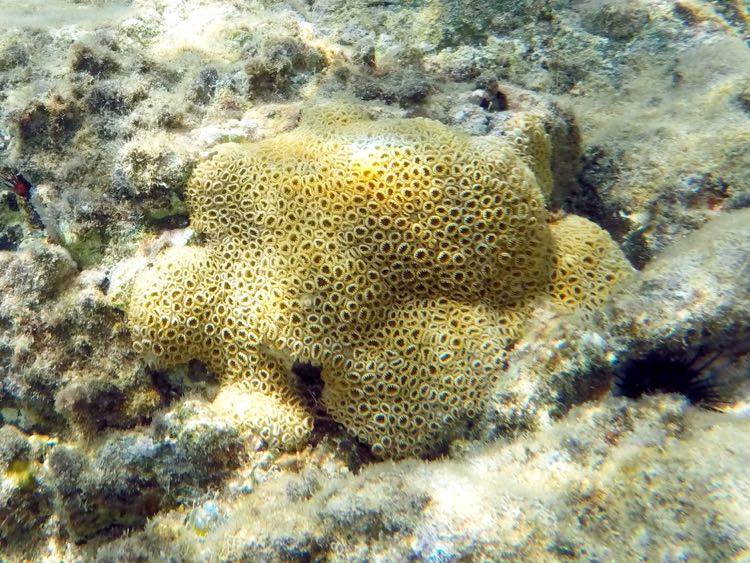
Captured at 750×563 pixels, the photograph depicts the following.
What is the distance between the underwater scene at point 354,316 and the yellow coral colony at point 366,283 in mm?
17

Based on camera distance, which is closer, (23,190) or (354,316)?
(354,316)

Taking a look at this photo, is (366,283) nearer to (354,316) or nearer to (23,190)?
(354,316)

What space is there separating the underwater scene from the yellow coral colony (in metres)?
0.02

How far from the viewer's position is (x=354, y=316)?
304 centimetres

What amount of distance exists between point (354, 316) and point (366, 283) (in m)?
0.23

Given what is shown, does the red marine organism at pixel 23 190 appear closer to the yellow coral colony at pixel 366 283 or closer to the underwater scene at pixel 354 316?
the underwater scene at pixel 354 316

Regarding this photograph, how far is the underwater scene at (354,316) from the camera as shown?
2143mm

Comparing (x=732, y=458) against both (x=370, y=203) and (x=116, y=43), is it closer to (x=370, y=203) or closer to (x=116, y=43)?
(x=370, y=203)

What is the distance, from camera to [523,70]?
210 inches

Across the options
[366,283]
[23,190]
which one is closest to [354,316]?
[366,283]

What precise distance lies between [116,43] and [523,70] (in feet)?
14.0

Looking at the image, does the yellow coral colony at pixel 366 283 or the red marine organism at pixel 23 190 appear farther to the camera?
the red marine organism at pixel 23 190

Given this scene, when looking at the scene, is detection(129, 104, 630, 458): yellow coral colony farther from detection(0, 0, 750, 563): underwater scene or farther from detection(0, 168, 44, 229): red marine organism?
detection(0, 168, 44, 229): red marine organism

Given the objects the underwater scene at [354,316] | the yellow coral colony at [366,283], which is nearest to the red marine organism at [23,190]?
the underwater scene at [354,316]
